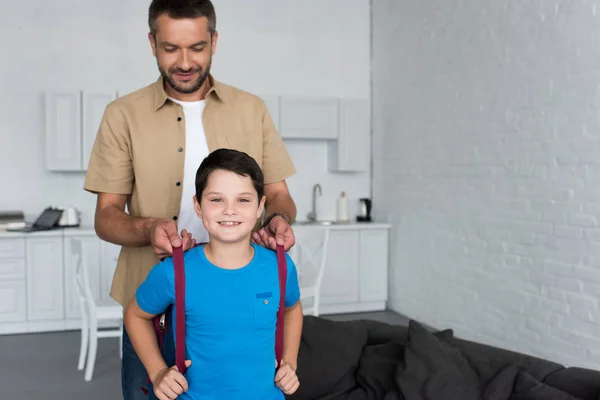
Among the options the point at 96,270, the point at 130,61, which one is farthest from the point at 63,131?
the point at 96,270

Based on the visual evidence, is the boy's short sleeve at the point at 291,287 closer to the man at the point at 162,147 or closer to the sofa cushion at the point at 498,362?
the man at the point at 162,147

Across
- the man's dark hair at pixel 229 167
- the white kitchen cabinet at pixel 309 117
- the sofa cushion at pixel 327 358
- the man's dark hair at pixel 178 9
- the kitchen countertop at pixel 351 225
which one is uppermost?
the white kitchen cabinet at pixel 309 117

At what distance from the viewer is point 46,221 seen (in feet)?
16.7

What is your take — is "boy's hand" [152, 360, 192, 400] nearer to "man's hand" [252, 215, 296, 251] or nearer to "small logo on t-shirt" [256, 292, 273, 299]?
"small logo on t-shirt" [256, 292, 273, 299]

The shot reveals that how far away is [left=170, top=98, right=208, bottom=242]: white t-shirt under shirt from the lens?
1733 millimetres

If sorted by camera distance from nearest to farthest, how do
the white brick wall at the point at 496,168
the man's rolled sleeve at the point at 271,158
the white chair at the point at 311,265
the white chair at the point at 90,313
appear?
the man's rolled sleeve at the point at 271,158, the white brick wall at the point at 496,168, the white chair at the point at 90,313, the white chair at the point at 311,265

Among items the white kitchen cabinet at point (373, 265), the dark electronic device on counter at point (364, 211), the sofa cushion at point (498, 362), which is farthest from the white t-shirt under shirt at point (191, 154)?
the dark electronic device on counter at point (364, 211)

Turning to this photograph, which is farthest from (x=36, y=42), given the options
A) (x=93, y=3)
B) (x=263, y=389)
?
(x=263, y=389)

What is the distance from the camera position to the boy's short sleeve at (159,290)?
144 centimetres

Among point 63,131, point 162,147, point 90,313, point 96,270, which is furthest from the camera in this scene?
point 63,131

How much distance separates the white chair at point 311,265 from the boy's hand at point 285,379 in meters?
2.53

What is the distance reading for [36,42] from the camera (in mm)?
5430

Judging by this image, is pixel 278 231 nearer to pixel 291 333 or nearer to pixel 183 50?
pixel 291 333

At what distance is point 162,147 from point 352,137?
4236mm
